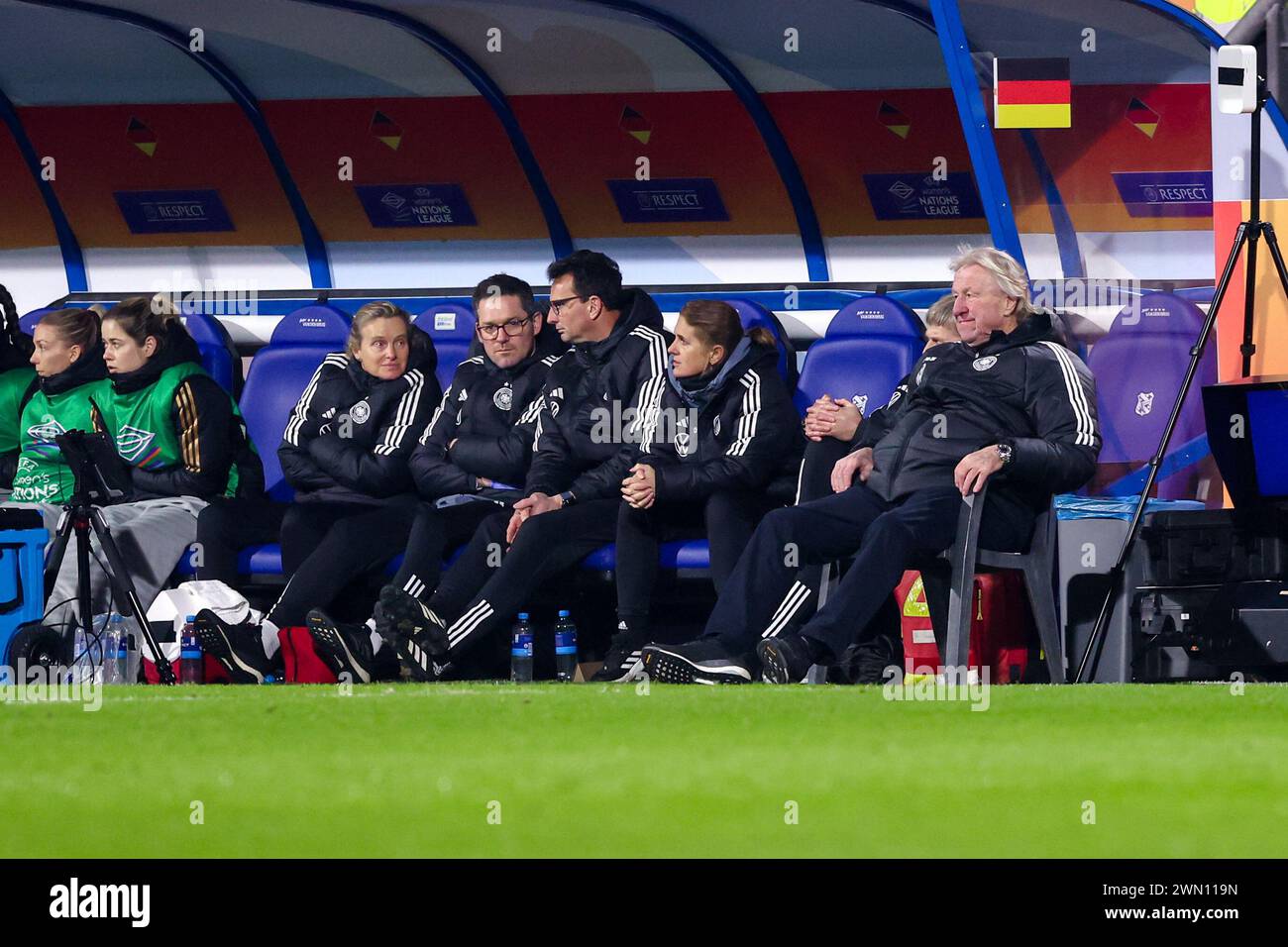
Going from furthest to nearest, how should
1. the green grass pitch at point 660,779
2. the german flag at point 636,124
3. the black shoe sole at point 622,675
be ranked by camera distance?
1. the german flag at point 636,124
2. the black shoe sole at point 622,675
3. the green grass pitch at point 660,779

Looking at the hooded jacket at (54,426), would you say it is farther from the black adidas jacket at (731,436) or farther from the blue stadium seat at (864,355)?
the blue stadium seat at (864,355)

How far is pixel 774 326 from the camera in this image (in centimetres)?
713

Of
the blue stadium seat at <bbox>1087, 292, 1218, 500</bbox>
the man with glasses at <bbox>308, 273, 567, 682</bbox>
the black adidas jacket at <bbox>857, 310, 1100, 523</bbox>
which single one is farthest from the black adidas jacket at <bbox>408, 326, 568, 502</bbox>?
the blue stadium seat at <bbox>1087, 292, 1218, 500</bbox>

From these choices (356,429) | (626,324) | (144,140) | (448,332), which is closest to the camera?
(626,324)

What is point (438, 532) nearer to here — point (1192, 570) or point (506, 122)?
point (1192, 570)

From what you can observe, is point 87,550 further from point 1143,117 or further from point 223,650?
point 1143,117

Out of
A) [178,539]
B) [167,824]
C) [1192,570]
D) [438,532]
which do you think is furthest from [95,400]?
[167,824]

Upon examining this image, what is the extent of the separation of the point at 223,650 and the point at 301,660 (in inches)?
10.9

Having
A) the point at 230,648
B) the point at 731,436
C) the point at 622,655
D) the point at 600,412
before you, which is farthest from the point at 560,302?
the point at 230,648

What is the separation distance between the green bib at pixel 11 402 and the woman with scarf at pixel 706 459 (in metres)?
2.57

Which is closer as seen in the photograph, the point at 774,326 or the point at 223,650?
the point at 223,650

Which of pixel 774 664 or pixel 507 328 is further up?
pixel 507 328

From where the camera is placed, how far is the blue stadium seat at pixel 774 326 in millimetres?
6976

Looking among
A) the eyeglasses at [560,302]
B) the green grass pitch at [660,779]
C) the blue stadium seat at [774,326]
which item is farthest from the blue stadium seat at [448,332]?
the green grass pitch at [660,779]
